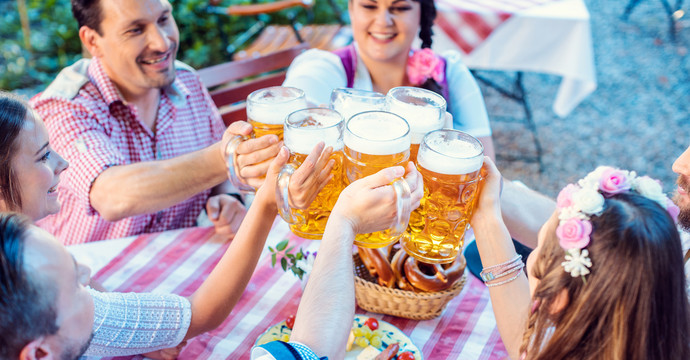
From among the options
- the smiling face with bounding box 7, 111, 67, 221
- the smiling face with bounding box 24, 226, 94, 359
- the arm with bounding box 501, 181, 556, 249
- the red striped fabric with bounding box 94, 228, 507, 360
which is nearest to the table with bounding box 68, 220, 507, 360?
the red striped fabric with bounding box 94, 228, 507, 360

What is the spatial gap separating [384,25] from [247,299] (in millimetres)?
1356

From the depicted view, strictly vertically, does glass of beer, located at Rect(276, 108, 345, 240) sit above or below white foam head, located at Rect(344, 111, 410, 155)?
below

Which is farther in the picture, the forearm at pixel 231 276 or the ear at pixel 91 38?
the ear at pixel 91 38

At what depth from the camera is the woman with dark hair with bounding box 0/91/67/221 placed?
1.48 meters

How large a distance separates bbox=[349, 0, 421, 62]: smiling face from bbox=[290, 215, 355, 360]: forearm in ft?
4.81

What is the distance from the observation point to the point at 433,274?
156 centimetres

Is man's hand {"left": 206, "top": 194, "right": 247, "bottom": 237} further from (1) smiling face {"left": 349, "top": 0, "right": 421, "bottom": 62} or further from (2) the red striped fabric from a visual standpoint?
(1) smiling face {"left": 349, "top": 0, "right": 421, "bottom": 62}

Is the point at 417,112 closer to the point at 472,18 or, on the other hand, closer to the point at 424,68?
the point at 424,68

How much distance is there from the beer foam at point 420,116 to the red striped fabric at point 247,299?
619 mm

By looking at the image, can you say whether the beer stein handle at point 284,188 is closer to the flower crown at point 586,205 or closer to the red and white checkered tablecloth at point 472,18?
the flower crown at point 586,205

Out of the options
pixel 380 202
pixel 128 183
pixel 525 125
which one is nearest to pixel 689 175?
pixel 380 202

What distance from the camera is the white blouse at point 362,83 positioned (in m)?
2.41

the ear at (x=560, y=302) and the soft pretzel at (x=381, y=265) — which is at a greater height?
the ear at (x=560, y=302)

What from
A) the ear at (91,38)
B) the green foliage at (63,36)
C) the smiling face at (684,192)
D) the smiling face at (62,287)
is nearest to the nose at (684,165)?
the smiling face at (684,192)
